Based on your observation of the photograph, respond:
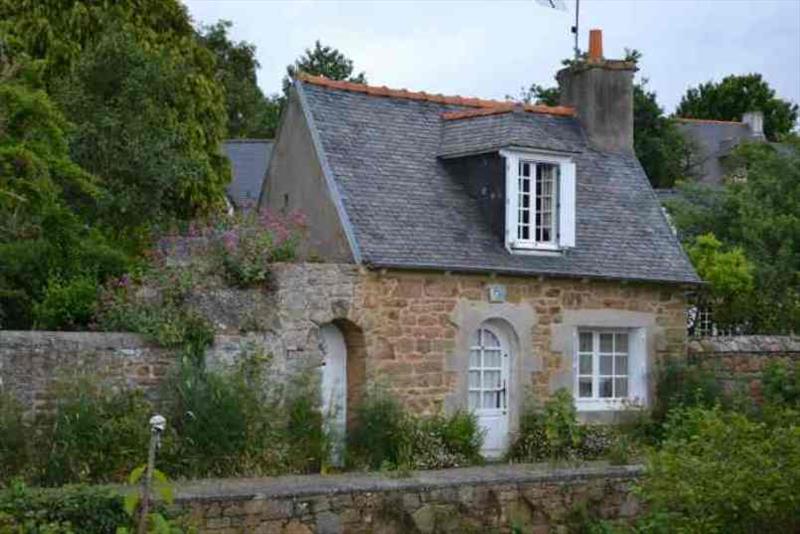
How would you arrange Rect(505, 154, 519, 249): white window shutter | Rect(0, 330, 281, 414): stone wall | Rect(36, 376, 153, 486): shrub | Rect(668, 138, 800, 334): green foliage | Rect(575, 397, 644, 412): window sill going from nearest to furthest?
Rect(36, 376, 153, 486): shrub
Rect(0, 330, 281, 414): stone wall
Rect(505, 154, 519, 249): white window shutter
Rect(575, 397, 644, 412): window sill
Rect(668, 138, 800, 334): green foliage

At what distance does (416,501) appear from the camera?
50.4 feet

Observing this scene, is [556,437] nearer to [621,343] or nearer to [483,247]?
[621,343]

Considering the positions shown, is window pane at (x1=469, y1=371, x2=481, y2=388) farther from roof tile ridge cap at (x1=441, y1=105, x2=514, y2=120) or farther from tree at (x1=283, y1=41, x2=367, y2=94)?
tree at (x1=283, y1=41, x2=367, y2=94)

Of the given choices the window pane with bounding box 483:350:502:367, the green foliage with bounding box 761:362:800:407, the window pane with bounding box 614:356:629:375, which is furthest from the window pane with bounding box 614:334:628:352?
the window pane with bounding box 483:350:502:367

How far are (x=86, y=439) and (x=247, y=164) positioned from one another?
2269 centimetres

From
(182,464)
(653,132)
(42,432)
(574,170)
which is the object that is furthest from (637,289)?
(653,132)

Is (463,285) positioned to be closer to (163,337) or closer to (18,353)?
(163,337)

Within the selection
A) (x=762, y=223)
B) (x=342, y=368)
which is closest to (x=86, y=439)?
(x=342, y=368)

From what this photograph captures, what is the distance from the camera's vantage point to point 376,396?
18531mm

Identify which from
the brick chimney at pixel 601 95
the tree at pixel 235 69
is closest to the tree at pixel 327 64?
the tree at pixel 235 69

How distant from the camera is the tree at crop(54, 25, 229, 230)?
69.6 ft

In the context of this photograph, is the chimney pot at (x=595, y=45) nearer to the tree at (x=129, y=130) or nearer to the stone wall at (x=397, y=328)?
the stone wall at (x=397, y=328)

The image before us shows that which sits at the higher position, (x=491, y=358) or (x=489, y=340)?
(x=489, y=340)

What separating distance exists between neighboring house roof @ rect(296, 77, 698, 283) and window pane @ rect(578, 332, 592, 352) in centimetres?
100
